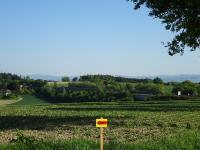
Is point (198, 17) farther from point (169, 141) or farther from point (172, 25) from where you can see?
point (169, 141)

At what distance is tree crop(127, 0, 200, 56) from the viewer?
83.2ft

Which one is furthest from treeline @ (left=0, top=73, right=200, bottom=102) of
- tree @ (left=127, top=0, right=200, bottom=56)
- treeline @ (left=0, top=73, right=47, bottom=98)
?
tree @ (left=127, top=0, right=200, bottom=56)

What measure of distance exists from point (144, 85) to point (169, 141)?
10519 centimetres

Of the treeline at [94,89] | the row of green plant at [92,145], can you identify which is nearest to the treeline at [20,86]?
the treeline at [94,89]

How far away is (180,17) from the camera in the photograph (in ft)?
88.3

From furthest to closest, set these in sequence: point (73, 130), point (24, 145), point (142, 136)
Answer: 1. point (73, 130)
2. point (142, 136)
3. point (24, 145)

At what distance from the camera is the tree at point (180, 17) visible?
2536cm

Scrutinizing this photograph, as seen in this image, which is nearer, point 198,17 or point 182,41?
point 198,17

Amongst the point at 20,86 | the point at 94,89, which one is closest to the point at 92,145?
the point at 94,89

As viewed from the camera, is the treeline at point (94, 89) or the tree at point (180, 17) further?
the treeline at point (94, 89)

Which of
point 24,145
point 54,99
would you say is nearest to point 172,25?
point 24,145

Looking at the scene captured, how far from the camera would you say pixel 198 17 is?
1008 inches

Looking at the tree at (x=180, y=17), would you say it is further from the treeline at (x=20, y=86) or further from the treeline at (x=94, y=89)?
the treeline at (x=20, y=86)

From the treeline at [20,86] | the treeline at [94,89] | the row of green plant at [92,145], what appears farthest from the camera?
the treeline at [20,86]
